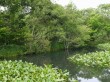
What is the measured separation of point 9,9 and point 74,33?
10526mm

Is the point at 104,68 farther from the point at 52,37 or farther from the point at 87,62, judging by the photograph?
the point at 52,37

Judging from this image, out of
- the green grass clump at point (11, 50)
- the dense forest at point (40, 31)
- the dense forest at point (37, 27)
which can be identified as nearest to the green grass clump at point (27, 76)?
the dense forest at point (40, 31)

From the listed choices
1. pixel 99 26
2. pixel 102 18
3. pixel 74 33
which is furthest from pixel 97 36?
pixel 74 33

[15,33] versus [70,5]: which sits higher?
[70,5]

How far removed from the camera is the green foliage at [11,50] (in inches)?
952

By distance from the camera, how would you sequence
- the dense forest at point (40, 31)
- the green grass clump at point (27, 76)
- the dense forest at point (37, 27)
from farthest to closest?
the dense forest at point (37, 27) → the dense forest at point (40, 31) → the green grass clump at point (27, 76)

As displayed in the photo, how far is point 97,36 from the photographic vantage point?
40719mm

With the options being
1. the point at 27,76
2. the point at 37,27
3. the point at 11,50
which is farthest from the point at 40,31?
the point at 27,76

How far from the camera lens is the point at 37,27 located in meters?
28.5

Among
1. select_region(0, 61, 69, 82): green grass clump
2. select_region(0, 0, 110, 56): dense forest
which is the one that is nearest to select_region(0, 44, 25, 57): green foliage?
select_region(0, 0, 110, 56): dense forest

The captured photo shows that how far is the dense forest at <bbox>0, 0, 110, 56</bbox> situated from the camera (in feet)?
83.2

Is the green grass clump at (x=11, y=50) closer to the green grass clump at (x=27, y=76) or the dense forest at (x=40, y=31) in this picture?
the dense forest at (x=40, y=31)

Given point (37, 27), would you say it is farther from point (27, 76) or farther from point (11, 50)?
point (27, 76)

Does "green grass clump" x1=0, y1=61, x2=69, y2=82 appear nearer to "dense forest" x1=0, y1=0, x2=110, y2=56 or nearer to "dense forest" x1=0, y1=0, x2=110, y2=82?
"dense forest" x1=0, y1=0, x2=110, y2=82
